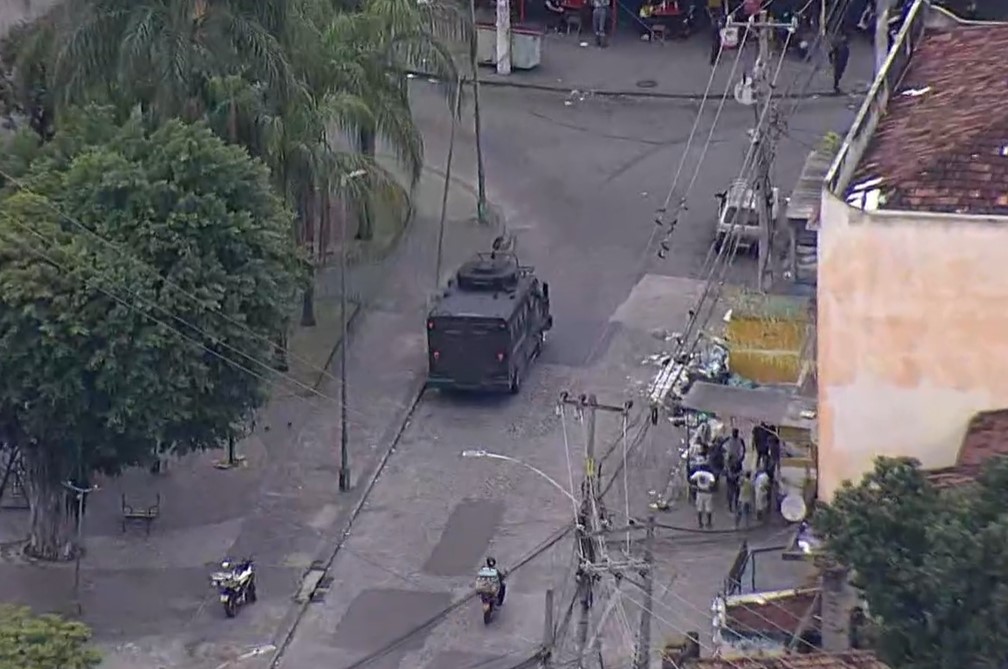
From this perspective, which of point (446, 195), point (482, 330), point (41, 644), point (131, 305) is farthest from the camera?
point (446, 195)

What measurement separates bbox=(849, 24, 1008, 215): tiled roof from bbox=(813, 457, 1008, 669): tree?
4.41 m

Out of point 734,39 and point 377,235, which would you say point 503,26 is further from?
point 377,235

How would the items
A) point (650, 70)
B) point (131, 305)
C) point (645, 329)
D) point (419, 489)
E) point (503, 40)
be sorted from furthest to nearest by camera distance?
point (650, 70) → point (503, 40) → point (645, 329) → point (419, 489) → point (131, 305)

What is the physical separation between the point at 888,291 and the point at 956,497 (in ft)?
12.6

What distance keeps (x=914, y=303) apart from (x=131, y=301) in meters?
12.2

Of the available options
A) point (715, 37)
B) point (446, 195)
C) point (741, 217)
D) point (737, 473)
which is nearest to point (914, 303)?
point (737, 473)

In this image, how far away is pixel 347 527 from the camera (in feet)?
130

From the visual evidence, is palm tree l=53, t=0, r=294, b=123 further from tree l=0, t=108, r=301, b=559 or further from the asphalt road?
the asphalt road

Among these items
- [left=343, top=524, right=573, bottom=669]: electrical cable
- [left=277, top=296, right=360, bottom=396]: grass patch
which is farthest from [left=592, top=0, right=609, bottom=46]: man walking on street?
[left=343, top=524, right=573, bottom=669]: electrical cable

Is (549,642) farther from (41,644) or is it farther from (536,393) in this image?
(536,393)

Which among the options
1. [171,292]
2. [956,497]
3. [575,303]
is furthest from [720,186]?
[956,497]

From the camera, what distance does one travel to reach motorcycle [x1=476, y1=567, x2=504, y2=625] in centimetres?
3638

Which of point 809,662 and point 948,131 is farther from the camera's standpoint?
point 948,131

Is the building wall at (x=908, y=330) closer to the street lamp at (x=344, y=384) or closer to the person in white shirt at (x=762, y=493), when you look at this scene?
the person in white shirt at (x=762, y=493)
